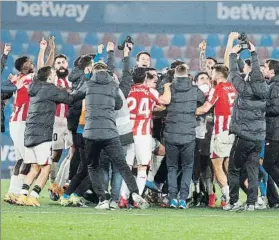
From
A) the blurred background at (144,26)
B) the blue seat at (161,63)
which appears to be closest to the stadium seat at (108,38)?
the blurred background at (144,26)

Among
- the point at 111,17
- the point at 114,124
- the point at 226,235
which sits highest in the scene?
the point at 111,17

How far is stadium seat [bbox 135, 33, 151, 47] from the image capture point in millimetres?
26016

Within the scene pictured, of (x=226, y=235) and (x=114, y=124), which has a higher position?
(x=114, y=124)

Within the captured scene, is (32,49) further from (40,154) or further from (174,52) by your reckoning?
(40,154)

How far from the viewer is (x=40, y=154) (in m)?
15.8

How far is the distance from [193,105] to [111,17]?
33.7 ft

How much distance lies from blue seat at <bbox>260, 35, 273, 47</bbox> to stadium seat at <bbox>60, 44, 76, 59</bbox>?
367 centimetres

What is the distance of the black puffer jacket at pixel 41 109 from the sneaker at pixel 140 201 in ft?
4.29

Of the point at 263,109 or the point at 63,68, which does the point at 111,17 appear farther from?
the point at 263,109

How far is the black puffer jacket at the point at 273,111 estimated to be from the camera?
15.9 m

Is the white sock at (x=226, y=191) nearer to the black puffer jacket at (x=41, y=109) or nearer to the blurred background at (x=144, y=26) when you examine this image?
the black puffer jacket at (x=41, y=109)

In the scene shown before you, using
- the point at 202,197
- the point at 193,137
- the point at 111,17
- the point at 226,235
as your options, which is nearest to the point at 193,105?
the point at 193,137

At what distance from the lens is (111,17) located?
25844mm

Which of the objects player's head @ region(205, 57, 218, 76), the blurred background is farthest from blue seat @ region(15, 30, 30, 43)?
player's head @ region(205, 57, 218, 76)
